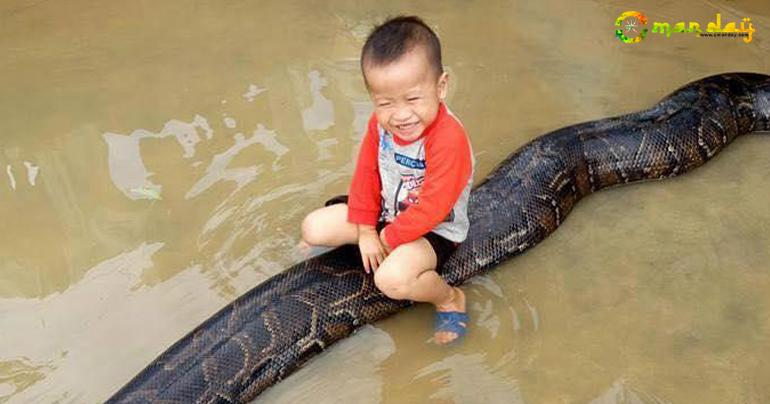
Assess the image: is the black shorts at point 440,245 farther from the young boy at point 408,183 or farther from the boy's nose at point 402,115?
the boy's nose at point 402,115

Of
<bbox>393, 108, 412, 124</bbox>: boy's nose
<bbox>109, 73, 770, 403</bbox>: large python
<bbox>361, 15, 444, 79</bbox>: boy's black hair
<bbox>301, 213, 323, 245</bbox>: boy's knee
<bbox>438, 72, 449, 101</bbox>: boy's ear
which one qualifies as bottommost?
<bbox>109, 73, 770, 403</bbox>: large python

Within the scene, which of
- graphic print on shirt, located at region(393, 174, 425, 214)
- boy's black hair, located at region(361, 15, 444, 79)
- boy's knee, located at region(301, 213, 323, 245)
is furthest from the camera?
boy's knee, located at region(301, 213, 323, 245)

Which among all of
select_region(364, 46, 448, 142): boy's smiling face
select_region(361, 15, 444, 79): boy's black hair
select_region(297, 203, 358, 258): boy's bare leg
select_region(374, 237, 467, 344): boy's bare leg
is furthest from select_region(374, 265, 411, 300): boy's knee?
select_region(361, 15, 444, 79): boy's black hair

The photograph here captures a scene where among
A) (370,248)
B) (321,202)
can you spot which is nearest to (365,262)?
(370,248)

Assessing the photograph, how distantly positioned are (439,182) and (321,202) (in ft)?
4.53

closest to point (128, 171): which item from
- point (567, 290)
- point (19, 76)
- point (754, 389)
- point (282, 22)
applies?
point (19, 76)

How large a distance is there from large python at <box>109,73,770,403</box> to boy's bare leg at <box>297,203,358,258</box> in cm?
9

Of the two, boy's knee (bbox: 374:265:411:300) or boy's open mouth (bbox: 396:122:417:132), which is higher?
boy's open mouth (bbox: 396:122:417:132)

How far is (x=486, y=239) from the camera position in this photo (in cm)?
394

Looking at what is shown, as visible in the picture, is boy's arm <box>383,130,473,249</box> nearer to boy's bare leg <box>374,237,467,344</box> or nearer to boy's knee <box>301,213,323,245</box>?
boy's bare leg <box>374,237,467,344</box>

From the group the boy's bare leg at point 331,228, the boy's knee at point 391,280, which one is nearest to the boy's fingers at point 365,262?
the boy's knee at point 391,280

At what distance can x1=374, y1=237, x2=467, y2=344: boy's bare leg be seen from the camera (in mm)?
3371

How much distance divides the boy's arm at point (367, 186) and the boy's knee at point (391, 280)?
251mm

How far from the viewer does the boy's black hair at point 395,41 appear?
2781mm
